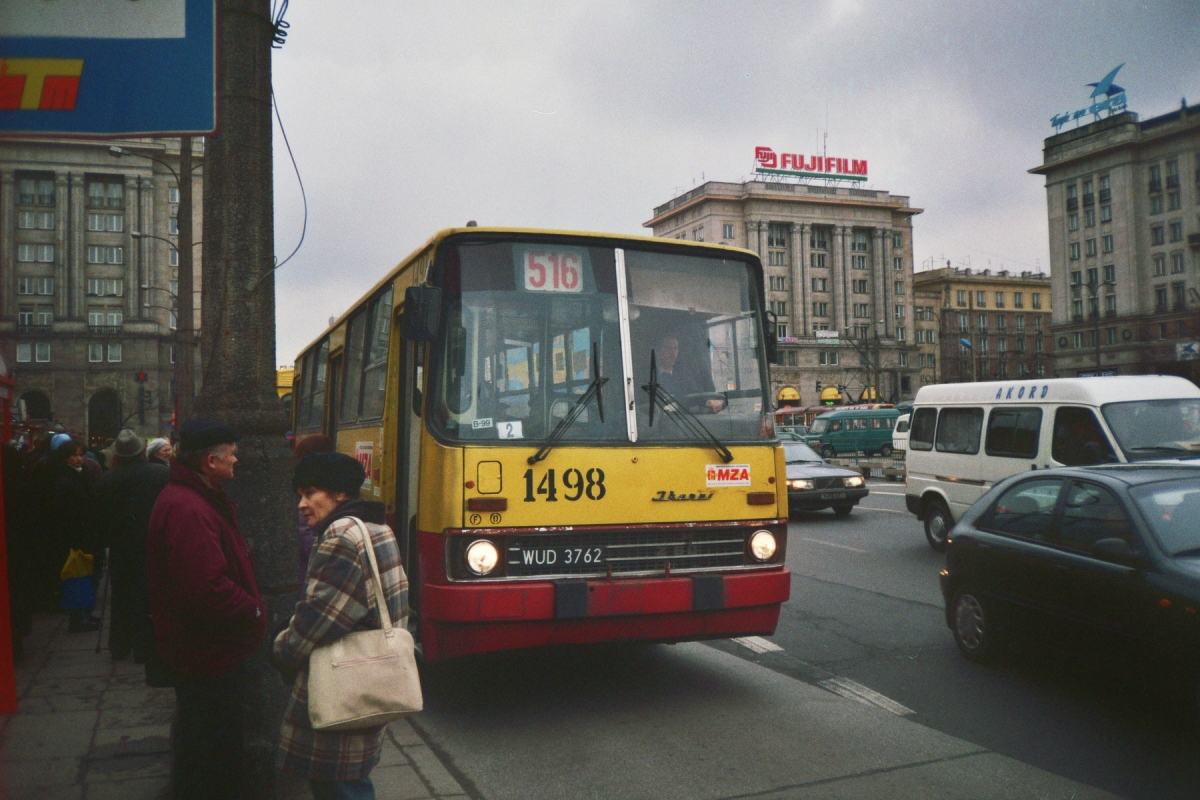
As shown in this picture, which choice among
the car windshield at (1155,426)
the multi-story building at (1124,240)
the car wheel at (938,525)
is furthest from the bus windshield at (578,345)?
the multi-story building at (1124,240)

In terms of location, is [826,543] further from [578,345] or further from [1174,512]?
[578,345]

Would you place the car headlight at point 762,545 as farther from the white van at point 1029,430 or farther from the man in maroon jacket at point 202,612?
the white van at point 1029,430

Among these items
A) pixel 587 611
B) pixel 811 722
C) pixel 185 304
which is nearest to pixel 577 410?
pixel 587 611

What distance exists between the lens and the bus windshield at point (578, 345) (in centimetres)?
593

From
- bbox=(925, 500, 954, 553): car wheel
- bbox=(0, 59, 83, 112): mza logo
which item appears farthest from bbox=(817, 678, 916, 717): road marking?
bbox=(925, 500, 954, 553): car wheel

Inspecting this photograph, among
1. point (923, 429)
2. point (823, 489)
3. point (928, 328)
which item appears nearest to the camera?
point (923, 429)

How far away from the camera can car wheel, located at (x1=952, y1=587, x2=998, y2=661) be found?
7.04 metres

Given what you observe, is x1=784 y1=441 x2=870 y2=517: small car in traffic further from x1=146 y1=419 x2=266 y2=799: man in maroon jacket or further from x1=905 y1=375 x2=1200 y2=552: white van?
x1=146 y1=419 x2=266 y2=799: man in maroon jacket

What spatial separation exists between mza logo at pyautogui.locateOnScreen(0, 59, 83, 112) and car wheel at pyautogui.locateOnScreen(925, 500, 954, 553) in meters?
12.8

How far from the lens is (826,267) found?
111 metres

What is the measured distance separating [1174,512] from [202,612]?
5346 mm

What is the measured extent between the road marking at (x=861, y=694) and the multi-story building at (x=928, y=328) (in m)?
118

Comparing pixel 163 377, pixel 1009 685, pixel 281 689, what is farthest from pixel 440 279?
pixel 163 377

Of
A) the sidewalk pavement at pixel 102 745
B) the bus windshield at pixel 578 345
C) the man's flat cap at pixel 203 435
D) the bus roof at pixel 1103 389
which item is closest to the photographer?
the man's flat cap at pixel 203 435
